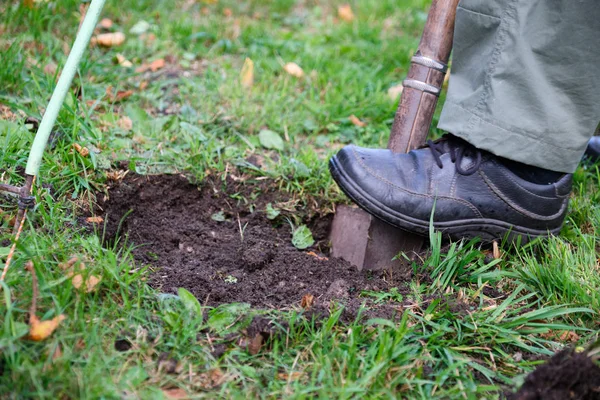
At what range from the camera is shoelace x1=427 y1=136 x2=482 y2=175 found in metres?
1.91

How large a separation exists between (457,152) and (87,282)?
1260mm

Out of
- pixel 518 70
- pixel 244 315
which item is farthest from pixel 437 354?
pixel 518 70

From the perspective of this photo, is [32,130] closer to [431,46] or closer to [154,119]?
[154,119]

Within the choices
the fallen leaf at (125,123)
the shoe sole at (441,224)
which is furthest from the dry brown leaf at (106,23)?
the shoe sole at (441,224)

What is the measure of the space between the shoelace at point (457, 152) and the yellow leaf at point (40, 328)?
129cm

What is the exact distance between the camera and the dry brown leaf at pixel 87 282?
4.77ft

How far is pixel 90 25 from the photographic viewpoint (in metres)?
1.59

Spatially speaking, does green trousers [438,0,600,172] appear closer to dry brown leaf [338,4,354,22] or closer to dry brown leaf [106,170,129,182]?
dry brown leaf [106,170,129,182]

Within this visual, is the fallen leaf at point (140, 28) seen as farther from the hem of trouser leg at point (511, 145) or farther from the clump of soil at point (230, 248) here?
the hem of trouser leg at point (511, 145)

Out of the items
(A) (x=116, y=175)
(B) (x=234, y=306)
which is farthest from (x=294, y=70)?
(B) (x=234, y=306)

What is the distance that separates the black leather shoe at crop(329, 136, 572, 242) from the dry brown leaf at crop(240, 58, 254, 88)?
3.74 feet

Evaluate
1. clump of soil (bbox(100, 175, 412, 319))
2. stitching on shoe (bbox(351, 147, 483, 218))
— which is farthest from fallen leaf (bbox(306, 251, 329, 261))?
stitching on shoe (bbox(351, 147, 483, 218))

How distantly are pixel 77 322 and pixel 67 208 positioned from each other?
626mm

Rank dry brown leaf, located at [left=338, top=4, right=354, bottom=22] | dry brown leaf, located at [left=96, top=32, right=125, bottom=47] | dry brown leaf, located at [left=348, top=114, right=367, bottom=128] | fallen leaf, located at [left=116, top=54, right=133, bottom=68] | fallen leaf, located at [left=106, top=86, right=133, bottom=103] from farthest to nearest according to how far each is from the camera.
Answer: dry brown leaf, located at [left=338, top=4, right=354, bottom=22] < dry brown leaf, located at [left=96, top=32, right=125, bottom=47] < fallen leaf, located at [left=116, top=54, right=133, bottom=68] < dry brown leaf, located at [left=348, top=114, right=367, bottom=128] < fallen leaf, located at [left=106, top=86, right=133, bottom=103]
